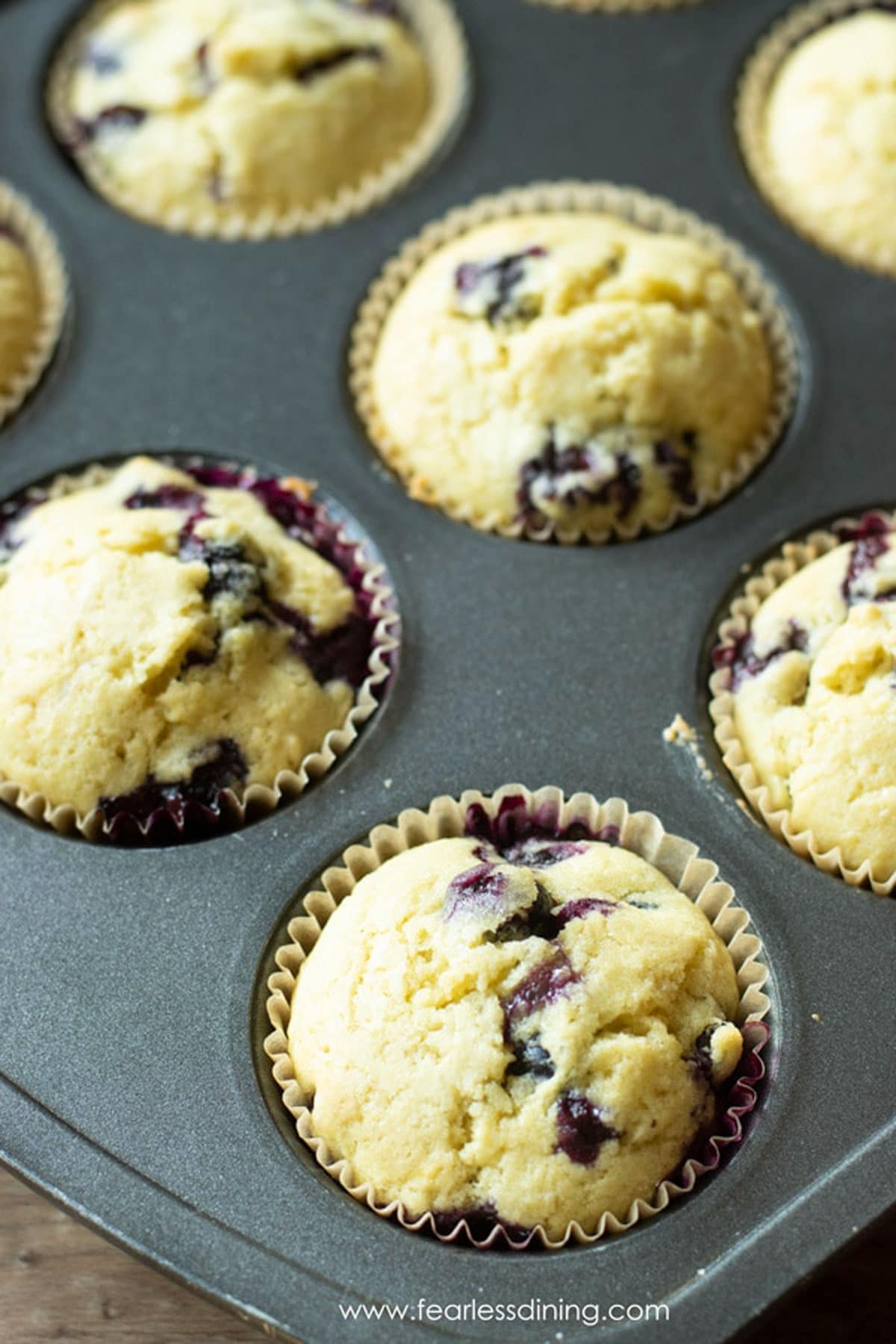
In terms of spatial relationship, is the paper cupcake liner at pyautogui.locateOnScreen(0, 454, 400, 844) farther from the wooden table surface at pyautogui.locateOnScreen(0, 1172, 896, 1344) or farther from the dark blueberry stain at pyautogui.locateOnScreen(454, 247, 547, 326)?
the wooden table surface at pyautogui.locateOnScreen(0, 1172, 896, 1344)

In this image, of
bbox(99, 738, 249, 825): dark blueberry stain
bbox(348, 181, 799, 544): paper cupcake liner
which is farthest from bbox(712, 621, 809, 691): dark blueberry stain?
bbox(99, 738, 249, 825): dark blueberry stain

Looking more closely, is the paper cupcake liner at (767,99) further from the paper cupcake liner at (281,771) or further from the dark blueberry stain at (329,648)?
the dark blueberry stain at (329,648)

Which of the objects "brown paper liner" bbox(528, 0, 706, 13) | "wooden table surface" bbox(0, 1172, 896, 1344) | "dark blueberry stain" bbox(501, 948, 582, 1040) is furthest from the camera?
"brown paper liner" bbox(528, 0, 706, 13)

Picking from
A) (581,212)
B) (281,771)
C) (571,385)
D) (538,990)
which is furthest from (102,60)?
(538,990)

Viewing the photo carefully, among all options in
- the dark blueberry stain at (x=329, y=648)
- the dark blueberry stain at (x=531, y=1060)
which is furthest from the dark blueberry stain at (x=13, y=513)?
the dark blueberry stain at (x=531, y=1060)

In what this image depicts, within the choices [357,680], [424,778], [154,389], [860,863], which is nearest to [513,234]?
[154,389]

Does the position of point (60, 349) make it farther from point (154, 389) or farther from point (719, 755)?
point (719, 755)
